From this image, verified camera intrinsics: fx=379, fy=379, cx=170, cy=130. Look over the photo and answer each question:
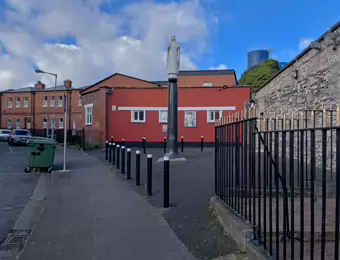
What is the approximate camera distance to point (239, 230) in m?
5.00

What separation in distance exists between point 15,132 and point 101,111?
14.4m

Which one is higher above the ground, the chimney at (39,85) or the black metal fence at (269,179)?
the chimney at (39,85)

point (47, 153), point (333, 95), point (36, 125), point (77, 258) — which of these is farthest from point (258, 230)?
point (36, 125)

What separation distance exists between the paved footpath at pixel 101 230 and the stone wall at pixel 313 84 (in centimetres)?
478

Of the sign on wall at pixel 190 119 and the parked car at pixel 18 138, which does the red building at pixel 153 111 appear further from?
the parked car at pixel 18 138

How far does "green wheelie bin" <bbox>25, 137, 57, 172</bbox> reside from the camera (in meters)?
14.6

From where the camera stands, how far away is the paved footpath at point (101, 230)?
5074 millimetres

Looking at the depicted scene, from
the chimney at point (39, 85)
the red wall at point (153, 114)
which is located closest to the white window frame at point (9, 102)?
the chimney at point (39, 85)

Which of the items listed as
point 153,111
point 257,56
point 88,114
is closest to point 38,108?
point 88,114

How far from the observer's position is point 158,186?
1034 centimetres

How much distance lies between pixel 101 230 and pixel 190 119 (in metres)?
26.0

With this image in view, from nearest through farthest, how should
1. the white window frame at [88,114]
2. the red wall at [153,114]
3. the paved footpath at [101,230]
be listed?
1. the paved footpath at [101,230]
2. the red wall at [153,114]
3. the white window frame at [88,114]

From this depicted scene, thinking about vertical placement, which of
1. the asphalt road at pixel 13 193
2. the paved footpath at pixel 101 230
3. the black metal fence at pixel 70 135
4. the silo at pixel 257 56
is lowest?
the asphalt road at pixel 13 193

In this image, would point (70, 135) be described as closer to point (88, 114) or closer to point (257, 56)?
point (88, 114)
